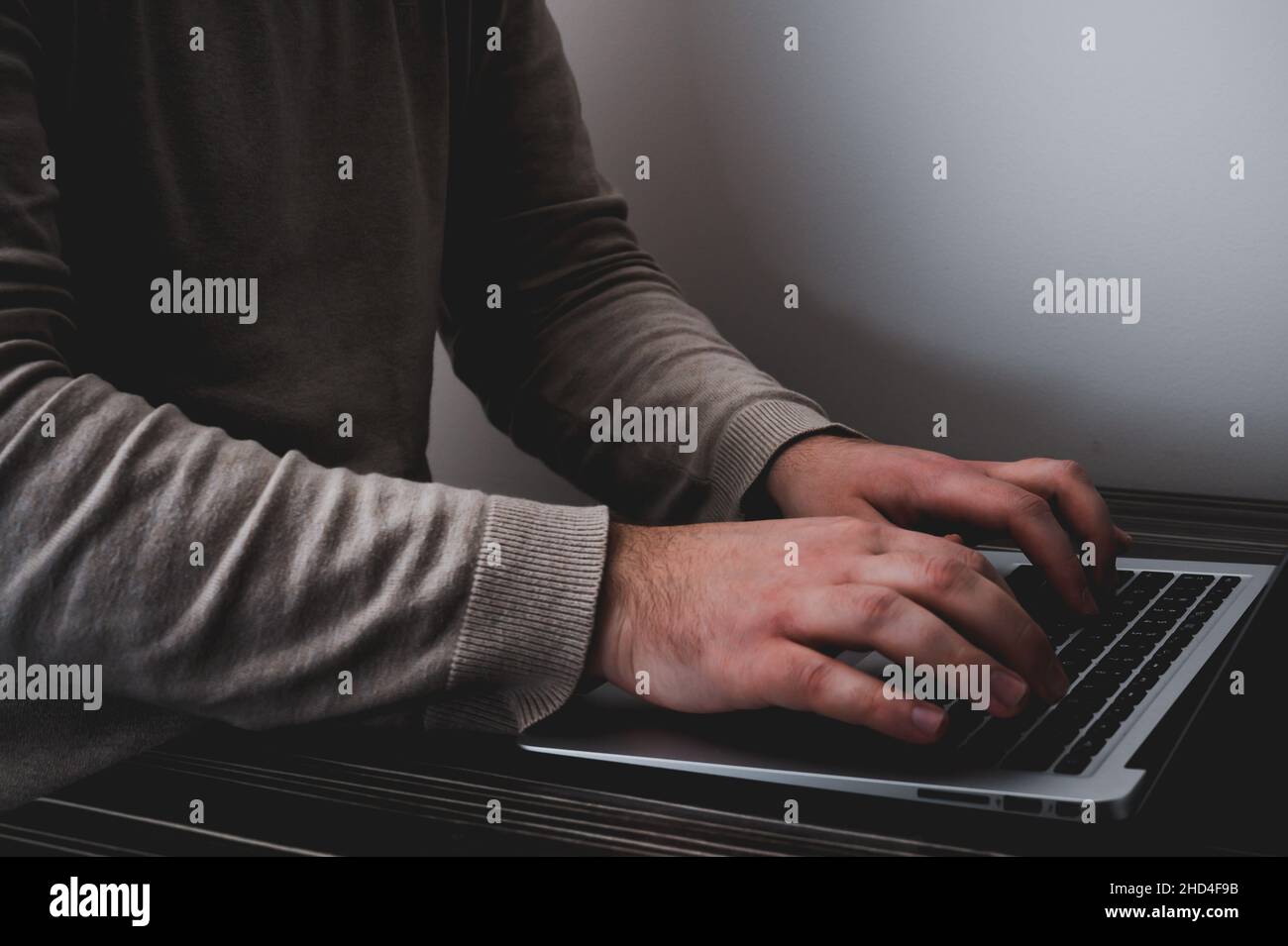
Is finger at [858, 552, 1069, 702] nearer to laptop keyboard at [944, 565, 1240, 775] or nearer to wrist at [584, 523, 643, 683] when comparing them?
laptop keyboard at [944, 565, 1240, 775]

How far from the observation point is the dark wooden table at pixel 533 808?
457 mm

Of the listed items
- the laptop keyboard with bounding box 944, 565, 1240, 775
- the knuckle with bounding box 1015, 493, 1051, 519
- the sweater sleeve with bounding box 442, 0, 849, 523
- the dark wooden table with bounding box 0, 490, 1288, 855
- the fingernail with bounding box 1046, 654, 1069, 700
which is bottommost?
the dark wooden table with bounding box 0, 490, 1288, 855

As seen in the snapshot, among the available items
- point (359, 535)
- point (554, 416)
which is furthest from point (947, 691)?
point (554, 416)

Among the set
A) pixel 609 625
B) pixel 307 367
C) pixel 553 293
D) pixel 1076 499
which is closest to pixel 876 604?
pixel 609 625

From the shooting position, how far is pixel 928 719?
500 millimetres

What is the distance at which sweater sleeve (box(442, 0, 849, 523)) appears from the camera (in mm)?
947

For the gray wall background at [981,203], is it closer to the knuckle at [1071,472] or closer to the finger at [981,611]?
the knuckle at [1071,472]

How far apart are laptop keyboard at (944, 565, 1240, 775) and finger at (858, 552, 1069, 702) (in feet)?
0.08

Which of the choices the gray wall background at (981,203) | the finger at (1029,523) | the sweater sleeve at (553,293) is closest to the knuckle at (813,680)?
the finger at (1029,523)

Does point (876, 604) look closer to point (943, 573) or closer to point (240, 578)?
point (943, 573)

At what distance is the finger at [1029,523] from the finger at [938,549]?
0.39 feet

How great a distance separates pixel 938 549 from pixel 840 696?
0.33 feet

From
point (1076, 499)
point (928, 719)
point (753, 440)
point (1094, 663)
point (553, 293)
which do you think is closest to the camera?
point (928, 719)

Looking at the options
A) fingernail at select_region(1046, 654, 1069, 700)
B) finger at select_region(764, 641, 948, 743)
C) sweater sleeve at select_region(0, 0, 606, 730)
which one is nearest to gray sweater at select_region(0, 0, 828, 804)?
sweater sleeve at select_region(0, 0, 606, 730)
